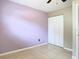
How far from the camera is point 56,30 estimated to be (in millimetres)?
4348

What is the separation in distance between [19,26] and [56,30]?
2.13m

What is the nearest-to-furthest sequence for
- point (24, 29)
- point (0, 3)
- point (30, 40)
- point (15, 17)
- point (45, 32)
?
point (0, 3) < point (15, 17) < point (24, 29) < point (30, 40) < point (45, 32)

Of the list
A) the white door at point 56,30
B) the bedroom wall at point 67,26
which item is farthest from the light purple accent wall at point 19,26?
the bedroom wall at point 67,26

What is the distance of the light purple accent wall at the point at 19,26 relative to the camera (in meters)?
3.17

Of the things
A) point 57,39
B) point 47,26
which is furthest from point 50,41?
point 47,26

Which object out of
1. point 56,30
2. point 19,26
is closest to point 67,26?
point 56,30

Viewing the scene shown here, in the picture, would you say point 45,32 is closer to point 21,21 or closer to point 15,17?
point 21,21

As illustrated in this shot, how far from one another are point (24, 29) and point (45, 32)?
158 centimetres

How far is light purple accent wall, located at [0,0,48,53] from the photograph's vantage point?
317cm

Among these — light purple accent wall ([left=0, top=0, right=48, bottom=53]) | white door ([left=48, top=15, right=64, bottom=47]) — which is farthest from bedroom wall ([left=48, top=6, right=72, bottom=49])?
light purple accent wall ([left=0, top=0, right=48, bottom=53])

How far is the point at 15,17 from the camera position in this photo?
3.46 metres

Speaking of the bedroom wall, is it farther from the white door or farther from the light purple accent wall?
the light purple accent wall

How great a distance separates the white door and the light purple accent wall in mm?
512

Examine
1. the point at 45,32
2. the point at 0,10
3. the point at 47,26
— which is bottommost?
the point at 45,32
